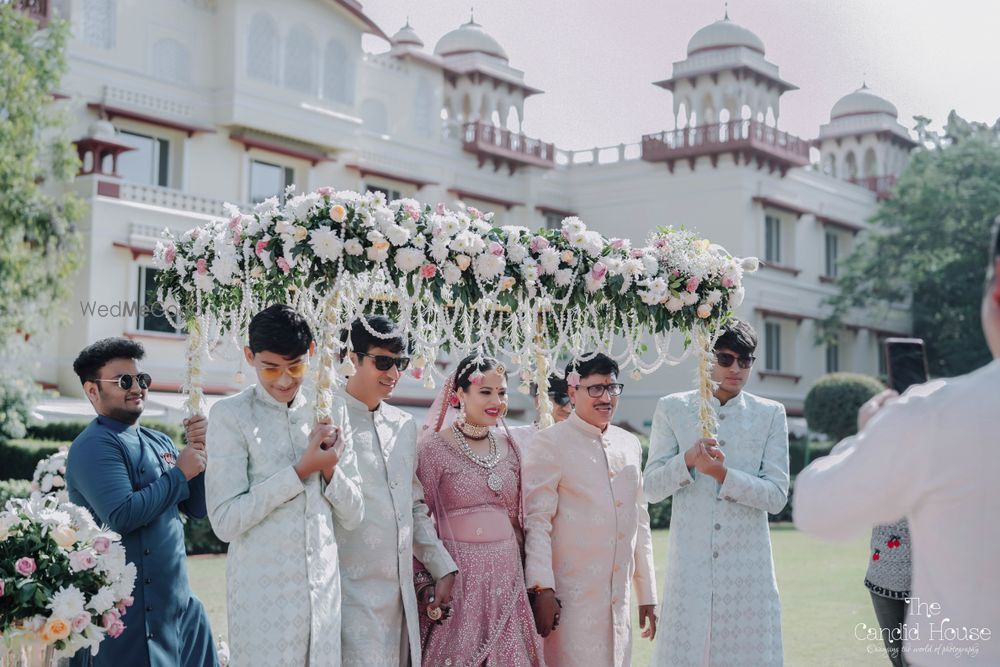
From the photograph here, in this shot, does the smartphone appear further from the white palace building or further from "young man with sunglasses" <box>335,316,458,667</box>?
the white palace building

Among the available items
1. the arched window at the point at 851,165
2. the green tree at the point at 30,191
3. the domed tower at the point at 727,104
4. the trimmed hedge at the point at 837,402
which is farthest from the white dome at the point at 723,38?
the green tree at the point at 30,191

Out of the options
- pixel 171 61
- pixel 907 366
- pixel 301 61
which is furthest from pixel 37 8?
pixel 907 366

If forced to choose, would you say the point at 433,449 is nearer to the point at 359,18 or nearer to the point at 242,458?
the point at 242,458

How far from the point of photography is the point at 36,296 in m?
17.8

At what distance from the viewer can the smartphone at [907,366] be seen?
2934mm

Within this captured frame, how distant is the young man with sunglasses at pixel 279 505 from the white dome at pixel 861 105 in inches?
1404

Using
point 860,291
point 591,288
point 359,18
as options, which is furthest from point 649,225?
point 591,288

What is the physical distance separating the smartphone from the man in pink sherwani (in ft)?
9.31

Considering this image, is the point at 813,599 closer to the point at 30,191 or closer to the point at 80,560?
the point at 80,560

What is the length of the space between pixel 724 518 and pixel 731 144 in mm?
24488

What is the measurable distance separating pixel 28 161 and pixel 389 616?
1465 cm

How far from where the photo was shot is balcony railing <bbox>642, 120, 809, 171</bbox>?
29312mm

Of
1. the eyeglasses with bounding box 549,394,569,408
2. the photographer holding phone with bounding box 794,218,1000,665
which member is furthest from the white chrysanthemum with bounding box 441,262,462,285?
the photographer holding phone with bounding box 794,218,1000,665

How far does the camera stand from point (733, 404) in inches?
242
